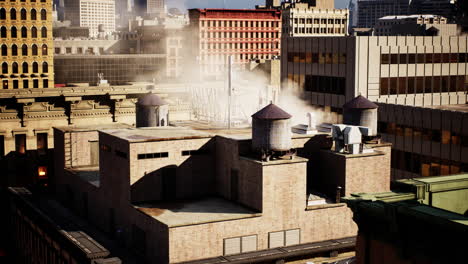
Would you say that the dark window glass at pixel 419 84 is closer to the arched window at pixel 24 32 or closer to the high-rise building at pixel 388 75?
the high-rise building at pixel 388 75

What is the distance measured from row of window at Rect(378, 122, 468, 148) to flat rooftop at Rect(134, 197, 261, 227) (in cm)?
1983

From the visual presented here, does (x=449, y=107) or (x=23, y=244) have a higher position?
(x=449, y=107)

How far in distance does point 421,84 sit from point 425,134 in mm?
17006

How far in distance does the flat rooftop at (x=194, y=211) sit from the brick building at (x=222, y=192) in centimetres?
8

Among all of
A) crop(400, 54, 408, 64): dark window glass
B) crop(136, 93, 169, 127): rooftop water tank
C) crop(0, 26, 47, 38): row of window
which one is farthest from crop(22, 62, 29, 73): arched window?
crop(400, 54, 408, 64): dark window glass

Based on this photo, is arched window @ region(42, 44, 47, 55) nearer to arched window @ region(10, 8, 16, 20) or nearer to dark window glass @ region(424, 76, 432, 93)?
arched window @ region(10, 8, 16, 20)

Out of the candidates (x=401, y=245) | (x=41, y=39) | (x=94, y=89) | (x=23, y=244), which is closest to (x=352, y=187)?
(x=401, y=245)

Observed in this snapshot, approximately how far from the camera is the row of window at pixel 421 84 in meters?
79.3

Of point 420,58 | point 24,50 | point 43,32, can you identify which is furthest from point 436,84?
point 24,50

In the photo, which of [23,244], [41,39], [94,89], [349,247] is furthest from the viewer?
[41,39]

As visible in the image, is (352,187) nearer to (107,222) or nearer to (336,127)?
(336,127)

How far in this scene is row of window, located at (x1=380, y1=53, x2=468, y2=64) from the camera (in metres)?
78.2

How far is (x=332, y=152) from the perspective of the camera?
59594 mm

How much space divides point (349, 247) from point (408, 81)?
98.7 ft
